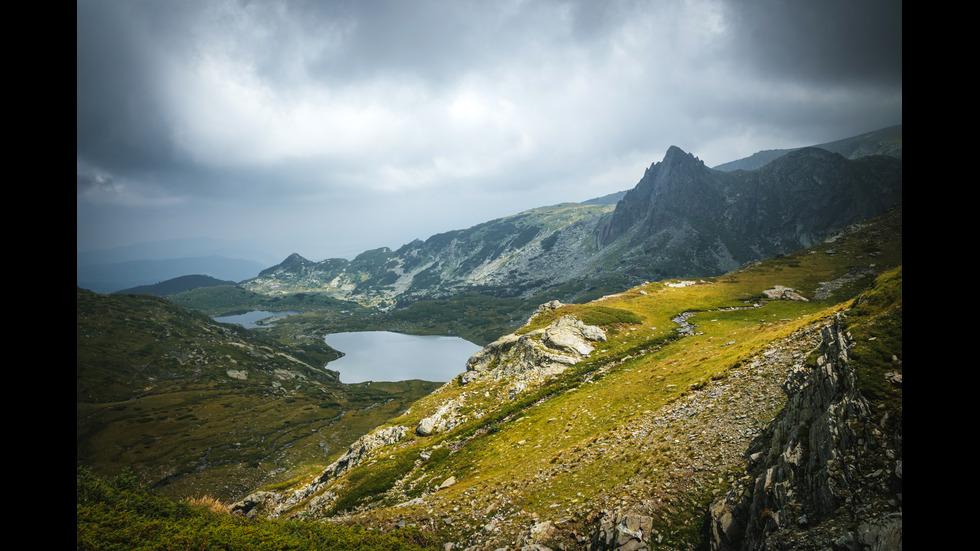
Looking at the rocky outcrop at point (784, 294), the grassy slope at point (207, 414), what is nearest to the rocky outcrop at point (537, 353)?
the rocky outcrop at point (784, 294)

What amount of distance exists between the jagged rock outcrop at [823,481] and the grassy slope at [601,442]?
1852 millimetres

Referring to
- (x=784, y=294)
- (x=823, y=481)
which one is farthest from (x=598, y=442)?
(x=784, y=294)

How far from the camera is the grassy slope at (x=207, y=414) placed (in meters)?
90.5

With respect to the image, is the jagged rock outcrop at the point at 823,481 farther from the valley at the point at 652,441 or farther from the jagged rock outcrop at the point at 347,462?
the jagged rock outcrop at the point at 347,462

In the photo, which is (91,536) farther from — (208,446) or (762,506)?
(208,446)

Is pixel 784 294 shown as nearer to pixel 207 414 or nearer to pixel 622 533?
pixel 622 533

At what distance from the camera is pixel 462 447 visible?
112 ft

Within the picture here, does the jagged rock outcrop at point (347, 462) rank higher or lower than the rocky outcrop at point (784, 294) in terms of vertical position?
lower

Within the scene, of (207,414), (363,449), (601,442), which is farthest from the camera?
(207,414)

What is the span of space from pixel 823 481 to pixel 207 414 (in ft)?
544

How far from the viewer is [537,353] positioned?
4847cm

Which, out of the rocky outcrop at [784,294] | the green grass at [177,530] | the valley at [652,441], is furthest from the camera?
the rocky outcrop at [784,294]

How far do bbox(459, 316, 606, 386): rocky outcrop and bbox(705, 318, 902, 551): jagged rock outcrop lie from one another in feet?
102
